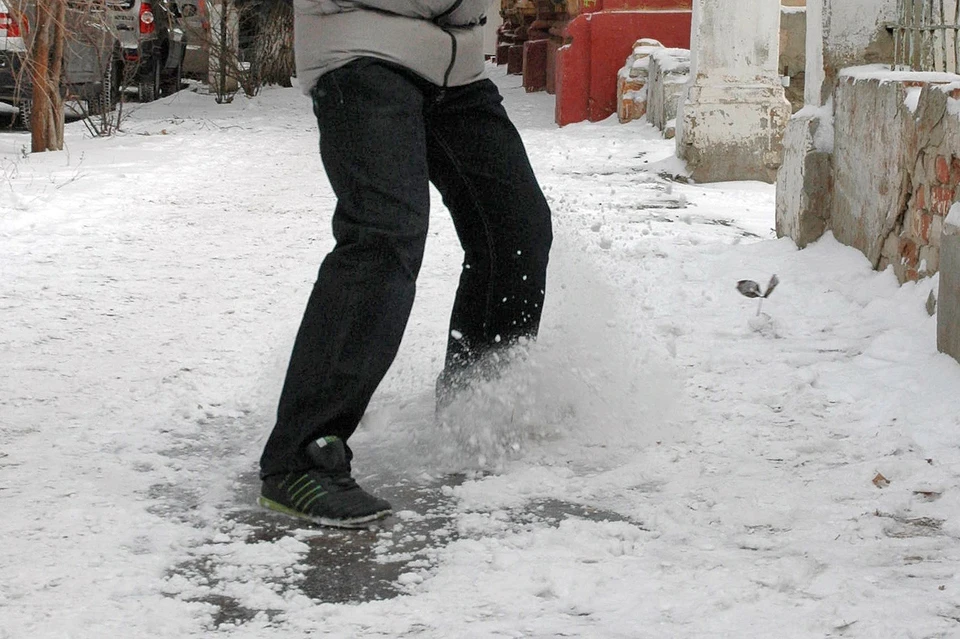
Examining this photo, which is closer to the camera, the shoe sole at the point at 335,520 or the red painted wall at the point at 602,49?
the shoe sole at the point at 335,520

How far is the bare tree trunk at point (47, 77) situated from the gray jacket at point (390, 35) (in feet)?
22.0

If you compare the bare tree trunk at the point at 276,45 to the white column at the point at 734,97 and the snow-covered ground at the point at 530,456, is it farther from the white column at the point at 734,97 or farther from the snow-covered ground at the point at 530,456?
the snow-covered ground at the point at 530,456

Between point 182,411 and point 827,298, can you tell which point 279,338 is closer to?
point 182,411

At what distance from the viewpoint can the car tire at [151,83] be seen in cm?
1532

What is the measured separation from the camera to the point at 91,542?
2.47 meters

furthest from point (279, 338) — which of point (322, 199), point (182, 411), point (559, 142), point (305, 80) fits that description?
point (559, 142)

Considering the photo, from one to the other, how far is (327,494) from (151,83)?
1381 centimetres

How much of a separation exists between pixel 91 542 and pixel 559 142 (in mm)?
8248

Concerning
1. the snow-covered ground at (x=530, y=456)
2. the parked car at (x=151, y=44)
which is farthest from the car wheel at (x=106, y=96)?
the snow-covered ground at (x=530, y=456)

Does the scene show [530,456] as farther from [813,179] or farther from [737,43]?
[737,43]

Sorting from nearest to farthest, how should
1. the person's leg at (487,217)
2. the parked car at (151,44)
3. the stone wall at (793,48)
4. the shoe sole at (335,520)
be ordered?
the shoe sole at (335,520) → the person's leg at (487,217) → the stone wall at (793,48) → the parked car at (151,44)

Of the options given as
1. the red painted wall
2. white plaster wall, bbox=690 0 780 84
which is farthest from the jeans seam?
A: the red painted wall

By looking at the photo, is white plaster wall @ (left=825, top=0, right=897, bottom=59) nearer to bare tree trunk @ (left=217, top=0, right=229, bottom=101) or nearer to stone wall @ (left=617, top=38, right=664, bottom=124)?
stone wall @ (left=617, top=38, right=664, bottom=124)

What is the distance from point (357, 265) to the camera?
8.49 ft
